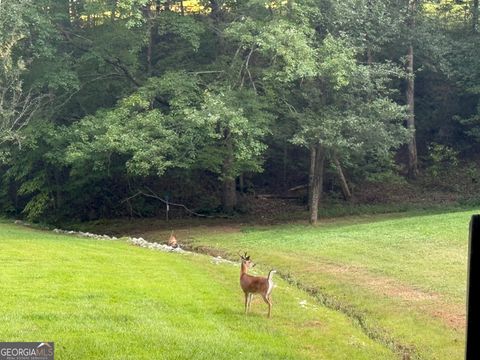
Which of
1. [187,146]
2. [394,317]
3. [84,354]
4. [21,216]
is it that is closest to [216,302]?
[394,317]

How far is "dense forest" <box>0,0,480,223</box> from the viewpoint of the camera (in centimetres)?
2322

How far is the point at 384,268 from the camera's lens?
50.5 ft

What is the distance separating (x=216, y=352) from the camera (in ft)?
25.3

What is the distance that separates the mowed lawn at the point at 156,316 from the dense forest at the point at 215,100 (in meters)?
9.26

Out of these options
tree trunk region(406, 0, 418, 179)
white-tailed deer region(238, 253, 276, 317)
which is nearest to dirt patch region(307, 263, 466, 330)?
white-tailed deer region(238, 253, 276, 317)

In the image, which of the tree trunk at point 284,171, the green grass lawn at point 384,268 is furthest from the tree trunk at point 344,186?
the green grass lawn at point 384,268

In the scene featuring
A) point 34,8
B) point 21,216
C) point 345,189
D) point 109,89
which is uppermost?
point 34,8

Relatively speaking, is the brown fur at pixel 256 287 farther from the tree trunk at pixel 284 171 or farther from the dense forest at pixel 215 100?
the tree trunk at pixel 284 171

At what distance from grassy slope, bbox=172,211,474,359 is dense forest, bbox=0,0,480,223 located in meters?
3.50

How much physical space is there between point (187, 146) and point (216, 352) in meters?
16.0

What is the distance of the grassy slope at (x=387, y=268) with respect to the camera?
10.5m

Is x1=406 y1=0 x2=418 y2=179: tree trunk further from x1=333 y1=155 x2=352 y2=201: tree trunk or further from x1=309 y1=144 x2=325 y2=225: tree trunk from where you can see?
x1=309 y1=144 x2=325 y2=225: tree trunk

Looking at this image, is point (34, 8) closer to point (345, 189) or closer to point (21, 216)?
point (21, 216)

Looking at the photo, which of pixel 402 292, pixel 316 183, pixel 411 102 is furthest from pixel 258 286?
pixel 411 102
